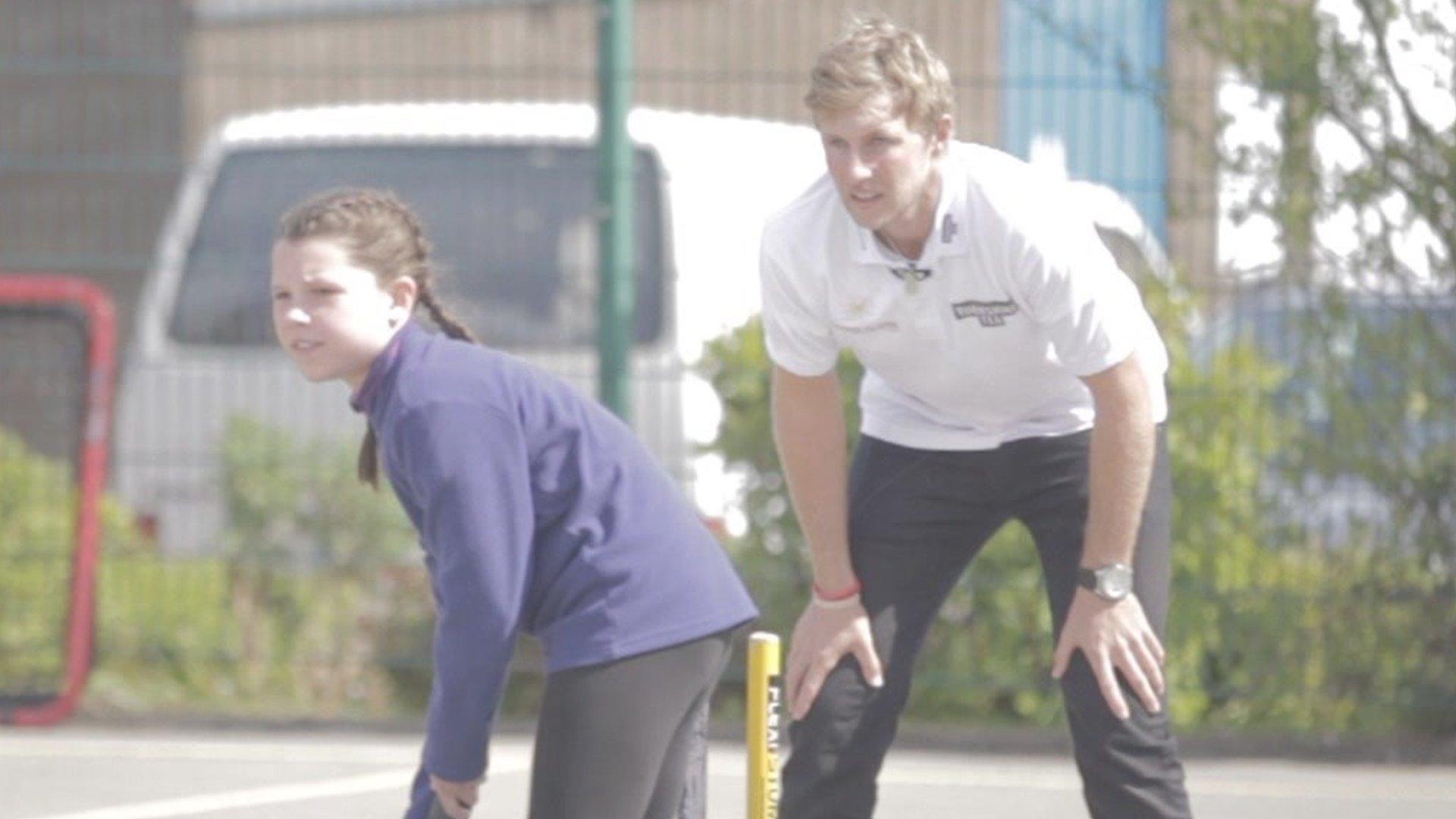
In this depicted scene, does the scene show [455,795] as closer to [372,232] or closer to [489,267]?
[372,232]

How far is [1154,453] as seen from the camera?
4535 millimetres

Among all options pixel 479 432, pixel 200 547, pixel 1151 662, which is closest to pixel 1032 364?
pixel 1151 662

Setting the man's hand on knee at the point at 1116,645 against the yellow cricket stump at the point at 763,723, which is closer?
the yellow cricket stump at the point at 763,723

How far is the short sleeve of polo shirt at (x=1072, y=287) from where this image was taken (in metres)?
4.30

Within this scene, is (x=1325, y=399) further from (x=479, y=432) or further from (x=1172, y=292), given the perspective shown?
(x=479, y=432)

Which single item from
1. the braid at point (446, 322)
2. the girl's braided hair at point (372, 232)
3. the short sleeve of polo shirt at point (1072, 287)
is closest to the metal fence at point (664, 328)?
the short sleeve of polo shirt at point (1072, 287)

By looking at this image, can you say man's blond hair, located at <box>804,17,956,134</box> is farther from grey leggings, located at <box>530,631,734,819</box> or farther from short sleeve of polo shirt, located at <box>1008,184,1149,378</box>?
grey leggings, located at <box>530,631,734,819</box>

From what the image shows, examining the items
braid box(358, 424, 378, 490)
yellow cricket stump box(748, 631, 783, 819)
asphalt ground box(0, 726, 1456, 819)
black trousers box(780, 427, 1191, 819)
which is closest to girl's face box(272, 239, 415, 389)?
braid box(358, 424, 378, 490)

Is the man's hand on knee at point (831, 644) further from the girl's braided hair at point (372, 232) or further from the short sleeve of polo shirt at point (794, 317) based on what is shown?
the girl's braided hair at point (372, 232)

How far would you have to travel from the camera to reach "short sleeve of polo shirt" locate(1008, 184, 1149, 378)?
4.30 metres

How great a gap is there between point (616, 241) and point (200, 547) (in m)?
1.60

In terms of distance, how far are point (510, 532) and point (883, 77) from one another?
0.97 m

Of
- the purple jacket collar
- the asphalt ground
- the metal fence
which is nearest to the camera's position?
the purple jacket collar

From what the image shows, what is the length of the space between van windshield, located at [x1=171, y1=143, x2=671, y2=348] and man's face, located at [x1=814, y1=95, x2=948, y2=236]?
13.2 ft
